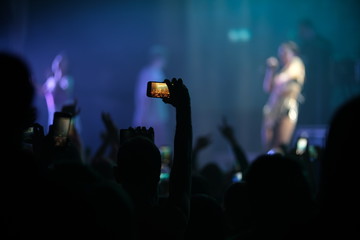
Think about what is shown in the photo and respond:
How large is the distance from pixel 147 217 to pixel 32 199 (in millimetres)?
684

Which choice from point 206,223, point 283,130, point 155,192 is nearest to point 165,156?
point 206,223

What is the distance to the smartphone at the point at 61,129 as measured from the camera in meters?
2.25

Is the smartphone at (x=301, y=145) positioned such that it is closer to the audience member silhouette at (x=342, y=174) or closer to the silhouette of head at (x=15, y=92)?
the audience member silhouette at (x=342, y=174)

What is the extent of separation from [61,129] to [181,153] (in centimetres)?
62

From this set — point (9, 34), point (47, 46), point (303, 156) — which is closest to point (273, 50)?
point (47, 46)

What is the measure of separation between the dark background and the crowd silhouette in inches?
390

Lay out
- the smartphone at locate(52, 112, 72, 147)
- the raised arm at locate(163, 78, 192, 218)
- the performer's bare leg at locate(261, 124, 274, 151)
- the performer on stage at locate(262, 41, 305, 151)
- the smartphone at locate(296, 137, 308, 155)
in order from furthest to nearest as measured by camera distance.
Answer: the performer's bare leg at locate(261, 124, 274, 151) → the performer on stage at locate(262, 41, 305, 151) → the smartphone at locate(296, 137, 308, 155) → the smartphone at locate(52, 112, 72, 147) → the raised arm at locate(163, 78, 192, 218)

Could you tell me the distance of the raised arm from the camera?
2004 mm

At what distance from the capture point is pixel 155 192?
6.41ft

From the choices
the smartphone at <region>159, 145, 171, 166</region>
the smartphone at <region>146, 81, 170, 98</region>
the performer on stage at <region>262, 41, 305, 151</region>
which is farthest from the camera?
the performer on stage at <region>262, 41, 305, 151</region>

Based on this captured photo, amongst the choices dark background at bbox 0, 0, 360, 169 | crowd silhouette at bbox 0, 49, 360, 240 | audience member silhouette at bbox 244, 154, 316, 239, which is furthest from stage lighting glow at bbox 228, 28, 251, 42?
audience member silhouette at bbox 244, 154, 316, 239

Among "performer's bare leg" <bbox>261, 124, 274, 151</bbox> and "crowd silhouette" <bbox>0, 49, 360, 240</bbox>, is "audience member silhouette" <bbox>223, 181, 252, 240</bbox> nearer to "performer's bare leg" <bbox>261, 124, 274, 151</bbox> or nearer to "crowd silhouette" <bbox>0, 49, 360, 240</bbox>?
"crowd silhouette" <bbox>0, 49, 360, 240</bbox>

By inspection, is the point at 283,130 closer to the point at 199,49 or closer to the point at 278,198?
the point at 199,49

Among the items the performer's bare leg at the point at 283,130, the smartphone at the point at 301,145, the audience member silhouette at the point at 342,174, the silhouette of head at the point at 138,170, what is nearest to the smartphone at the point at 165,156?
the smartphone at the point at 301,145
